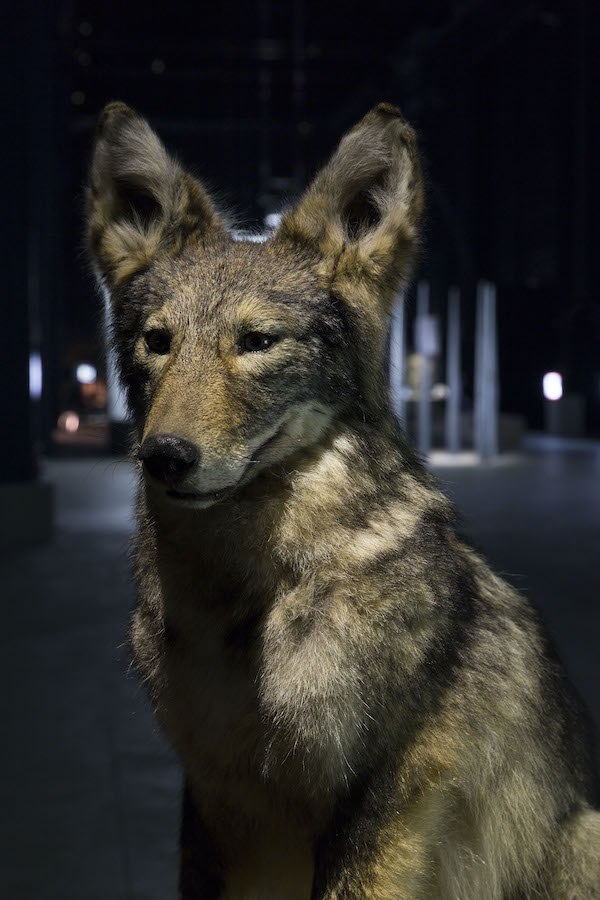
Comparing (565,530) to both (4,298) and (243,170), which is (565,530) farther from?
(243,170)

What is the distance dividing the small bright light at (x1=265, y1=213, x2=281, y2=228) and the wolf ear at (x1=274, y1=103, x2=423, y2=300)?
0.25ft

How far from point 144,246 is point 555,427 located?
23.1 m

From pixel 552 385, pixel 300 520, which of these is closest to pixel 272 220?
pixel 300 520

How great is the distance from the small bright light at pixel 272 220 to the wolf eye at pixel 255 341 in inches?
12.0

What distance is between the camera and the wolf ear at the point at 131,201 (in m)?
2.10

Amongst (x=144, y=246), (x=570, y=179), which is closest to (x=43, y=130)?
(x=570, y=179)

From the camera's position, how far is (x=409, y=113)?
15836 millimetres

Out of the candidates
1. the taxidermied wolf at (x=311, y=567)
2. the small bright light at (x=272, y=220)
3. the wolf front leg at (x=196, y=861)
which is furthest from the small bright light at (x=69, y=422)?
the taxidermied wolf at (x=311, y=567)

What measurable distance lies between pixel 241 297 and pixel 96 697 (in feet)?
11.0

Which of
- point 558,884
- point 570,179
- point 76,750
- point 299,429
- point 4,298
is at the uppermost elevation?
point 570,179

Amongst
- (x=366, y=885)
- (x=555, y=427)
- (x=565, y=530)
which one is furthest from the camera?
(x=555, y=427)

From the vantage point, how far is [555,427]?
79.9ft

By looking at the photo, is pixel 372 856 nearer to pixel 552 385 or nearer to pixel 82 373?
pixel 552 385

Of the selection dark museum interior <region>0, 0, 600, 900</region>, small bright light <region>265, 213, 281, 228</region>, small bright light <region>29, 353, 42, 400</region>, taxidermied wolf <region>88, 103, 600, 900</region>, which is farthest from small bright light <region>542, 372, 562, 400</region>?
taxidermied wolf <region>88, 103, 600, 900</region>
